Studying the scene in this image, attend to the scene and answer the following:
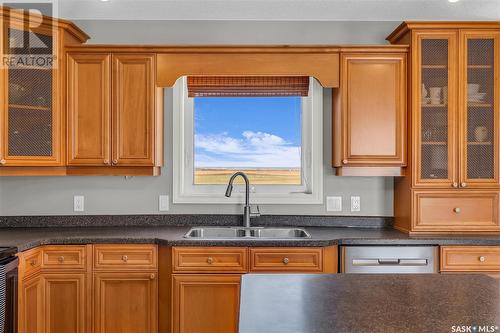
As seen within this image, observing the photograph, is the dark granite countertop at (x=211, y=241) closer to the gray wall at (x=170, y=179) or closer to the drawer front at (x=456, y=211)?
the drawer front at (x=456, y=211)

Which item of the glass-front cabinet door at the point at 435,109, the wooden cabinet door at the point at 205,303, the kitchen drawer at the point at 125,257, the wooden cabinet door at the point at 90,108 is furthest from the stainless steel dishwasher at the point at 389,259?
the wooden cabinet door at the point at 90,108

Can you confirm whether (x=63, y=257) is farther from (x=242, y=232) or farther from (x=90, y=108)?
(x=242, y=232)

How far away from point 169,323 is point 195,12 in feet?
7.28

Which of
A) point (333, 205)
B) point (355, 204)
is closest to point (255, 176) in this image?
point (333, 205)

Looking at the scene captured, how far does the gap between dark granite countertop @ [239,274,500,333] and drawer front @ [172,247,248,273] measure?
96 cm

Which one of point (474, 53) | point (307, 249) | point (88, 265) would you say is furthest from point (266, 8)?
point (88, 265)

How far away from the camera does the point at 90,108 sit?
110 inches

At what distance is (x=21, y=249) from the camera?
7.50 feet

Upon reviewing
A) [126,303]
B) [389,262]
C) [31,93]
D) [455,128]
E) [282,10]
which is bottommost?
[126,303]

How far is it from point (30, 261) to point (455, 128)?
2821mm

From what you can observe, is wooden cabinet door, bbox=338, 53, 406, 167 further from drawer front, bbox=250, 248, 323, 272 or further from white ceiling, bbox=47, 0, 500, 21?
drawer front, bbox=250, 248, 323, 272

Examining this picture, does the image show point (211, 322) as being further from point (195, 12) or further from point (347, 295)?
point (195, 12)

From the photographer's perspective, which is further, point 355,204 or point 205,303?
point 355,204

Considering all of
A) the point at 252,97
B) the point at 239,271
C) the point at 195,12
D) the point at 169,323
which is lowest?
the point at 169,323
